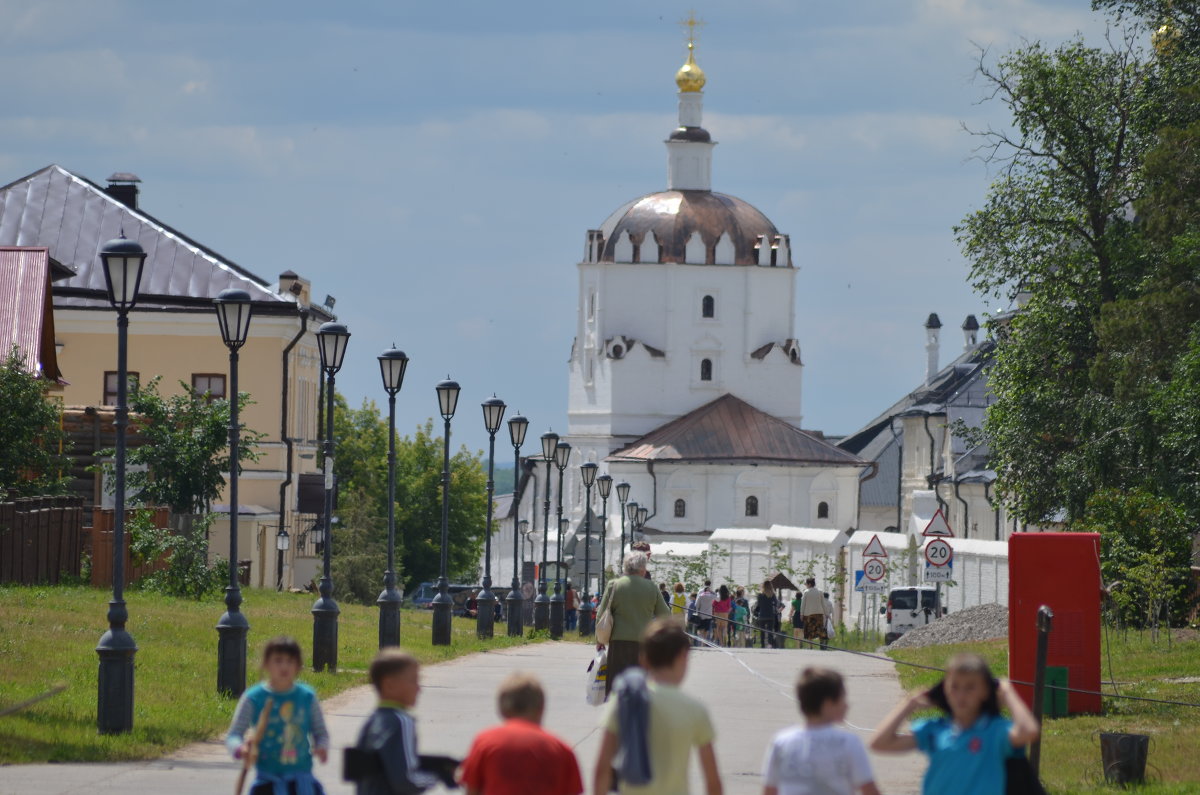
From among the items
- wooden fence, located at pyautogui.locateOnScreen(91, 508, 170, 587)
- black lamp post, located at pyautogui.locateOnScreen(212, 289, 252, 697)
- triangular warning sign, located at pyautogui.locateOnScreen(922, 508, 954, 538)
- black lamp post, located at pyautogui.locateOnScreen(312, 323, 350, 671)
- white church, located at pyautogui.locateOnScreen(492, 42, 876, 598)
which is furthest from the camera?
white church, located at pyautogui.locateOnScreen(492, 42, 876, 598)

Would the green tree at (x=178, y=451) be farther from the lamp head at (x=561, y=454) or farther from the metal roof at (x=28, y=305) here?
the lamp head at (x=561, y=454)

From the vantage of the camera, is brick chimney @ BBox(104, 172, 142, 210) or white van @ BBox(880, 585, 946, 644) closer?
white van @ BBox(880, 585, 946, 644)

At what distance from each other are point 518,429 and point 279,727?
30605 millimetres

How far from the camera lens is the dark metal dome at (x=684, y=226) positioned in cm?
10950

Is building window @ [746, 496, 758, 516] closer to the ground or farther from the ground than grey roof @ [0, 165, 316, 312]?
closer to the ground

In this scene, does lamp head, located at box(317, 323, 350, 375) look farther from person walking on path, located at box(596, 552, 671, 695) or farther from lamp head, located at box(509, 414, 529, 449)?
lamp head, located at box(509, 414, 529, 449)

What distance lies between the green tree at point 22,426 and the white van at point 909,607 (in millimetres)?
21637

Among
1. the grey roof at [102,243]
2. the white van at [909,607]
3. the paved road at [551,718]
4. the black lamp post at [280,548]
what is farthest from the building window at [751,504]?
the paved road at [551,718]

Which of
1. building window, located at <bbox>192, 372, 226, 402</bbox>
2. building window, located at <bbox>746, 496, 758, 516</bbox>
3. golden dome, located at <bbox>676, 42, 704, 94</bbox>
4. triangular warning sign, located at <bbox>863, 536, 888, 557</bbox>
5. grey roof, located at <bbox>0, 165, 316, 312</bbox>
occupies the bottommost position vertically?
triangular warning sign, located at <bbox>863, 536, 888, 557</bbox>

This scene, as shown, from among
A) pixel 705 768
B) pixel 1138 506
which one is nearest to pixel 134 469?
pixel 1138 506

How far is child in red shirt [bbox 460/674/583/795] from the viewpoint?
7422mm

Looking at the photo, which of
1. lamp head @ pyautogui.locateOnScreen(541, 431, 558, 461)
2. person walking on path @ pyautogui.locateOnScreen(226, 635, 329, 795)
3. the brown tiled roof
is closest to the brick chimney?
lamp head @ pyautogui.locateOnScreen(541, 431, 558, 461)

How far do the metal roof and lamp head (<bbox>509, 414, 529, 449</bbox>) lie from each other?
31.3 ft

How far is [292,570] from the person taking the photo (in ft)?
191
